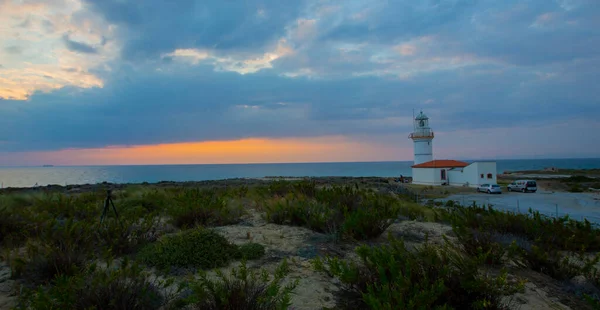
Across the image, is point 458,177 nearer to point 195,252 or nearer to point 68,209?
point 68,209

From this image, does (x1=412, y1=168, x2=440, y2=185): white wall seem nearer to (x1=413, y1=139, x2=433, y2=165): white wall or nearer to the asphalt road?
(x1=413, y1=139, x2=433, y2=165): white wall

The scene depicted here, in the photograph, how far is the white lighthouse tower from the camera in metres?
42.9

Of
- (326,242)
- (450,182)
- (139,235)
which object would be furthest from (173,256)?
(450,182)

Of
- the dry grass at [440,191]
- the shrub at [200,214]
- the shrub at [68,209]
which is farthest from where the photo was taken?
the dry grass at [440,191]

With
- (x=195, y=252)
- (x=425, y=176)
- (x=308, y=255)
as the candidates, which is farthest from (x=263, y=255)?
(x=425, y=176)

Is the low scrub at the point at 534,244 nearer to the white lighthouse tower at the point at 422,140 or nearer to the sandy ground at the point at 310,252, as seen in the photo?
the sandy ground at the point at 310,252

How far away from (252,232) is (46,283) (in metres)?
3.65

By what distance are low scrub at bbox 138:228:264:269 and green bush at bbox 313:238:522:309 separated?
1902 millimetres

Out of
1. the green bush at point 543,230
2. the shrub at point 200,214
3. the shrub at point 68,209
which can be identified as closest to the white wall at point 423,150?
the green bush at point 543,230

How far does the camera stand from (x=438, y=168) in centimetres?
3841

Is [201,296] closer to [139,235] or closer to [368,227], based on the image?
[139,235]

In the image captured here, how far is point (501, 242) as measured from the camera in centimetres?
557

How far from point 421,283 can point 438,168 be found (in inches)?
1491

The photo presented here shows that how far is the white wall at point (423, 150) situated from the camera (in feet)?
141
